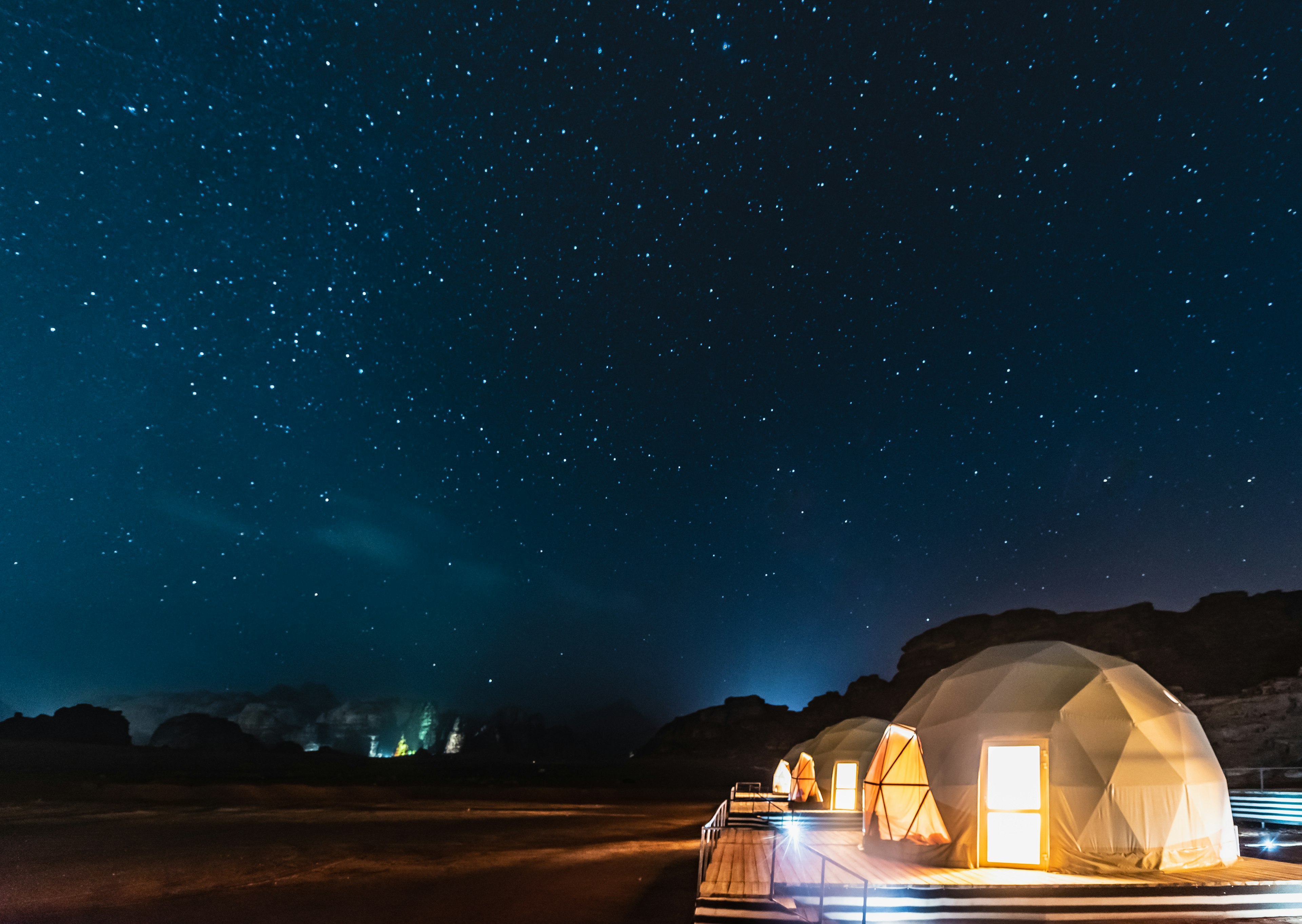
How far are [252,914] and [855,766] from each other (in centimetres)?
2046

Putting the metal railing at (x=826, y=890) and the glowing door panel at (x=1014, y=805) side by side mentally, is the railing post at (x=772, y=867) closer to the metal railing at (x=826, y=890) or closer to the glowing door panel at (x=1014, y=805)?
the metal railing at (x=826, y=890)

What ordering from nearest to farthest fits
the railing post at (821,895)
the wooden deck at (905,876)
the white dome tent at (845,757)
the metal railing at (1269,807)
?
1. the railing post at (821,895)
2. the wooden deck at (905,876)
3. the metal railing at (1269,807)
4. the white dome tent at (845,757)

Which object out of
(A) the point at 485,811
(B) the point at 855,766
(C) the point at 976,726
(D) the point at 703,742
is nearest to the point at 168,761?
(D) the point at 703,742

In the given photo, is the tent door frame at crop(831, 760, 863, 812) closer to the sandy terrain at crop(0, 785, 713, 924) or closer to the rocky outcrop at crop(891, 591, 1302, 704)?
the sandy terrain at crop(0, 785, 713, 924)

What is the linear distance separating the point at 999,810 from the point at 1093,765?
158cm

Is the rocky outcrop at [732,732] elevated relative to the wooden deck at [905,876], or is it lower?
lower

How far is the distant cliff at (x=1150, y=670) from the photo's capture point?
34.2 metres

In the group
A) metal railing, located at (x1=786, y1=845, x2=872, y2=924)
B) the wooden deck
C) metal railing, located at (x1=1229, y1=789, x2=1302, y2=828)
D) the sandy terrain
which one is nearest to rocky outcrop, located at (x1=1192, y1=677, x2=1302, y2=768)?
metal railing, located at (x1=1229, y1=789, x2=1302, y2=828)

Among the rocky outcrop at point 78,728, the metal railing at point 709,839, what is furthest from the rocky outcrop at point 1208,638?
the rocky outcrop at point 78,728

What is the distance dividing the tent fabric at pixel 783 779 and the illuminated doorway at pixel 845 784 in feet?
19.1

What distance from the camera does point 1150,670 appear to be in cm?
7050

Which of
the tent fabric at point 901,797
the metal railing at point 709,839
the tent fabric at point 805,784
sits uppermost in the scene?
the tent fabric at point 901,797

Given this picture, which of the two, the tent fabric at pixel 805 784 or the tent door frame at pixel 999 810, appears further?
the tent fabric at pixel 805 784

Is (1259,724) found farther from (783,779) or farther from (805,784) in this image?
(805,784)
